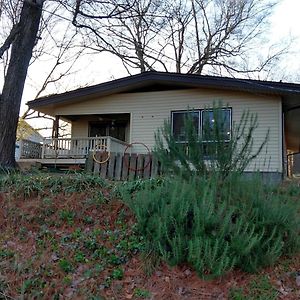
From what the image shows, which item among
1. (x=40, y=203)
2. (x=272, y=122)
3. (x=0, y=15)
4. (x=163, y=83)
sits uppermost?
(x=0, y=15)

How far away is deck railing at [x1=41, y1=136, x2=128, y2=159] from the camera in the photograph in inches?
557

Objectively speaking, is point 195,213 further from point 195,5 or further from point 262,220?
point 195,5

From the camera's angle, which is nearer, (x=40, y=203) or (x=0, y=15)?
(x=40, y=203)

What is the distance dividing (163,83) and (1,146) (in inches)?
262

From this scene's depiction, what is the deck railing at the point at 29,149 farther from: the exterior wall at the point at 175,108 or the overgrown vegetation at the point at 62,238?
the overgrown vegetation at the point at 62,238

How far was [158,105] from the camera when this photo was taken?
557 inches

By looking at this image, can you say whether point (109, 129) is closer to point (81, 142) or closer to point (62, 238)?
point (81, 142)

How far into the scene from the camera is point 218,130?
5.94m

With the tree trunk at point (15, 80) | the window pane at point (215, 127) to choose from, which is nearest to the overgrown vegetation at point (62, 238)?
the window pane at point (215, 127)

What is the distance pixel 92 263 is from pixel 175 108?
957 centimetres

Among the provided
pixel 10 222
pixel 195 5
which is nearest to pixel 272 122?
pixel 10 222

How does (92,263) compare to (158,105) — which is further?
(158,105)

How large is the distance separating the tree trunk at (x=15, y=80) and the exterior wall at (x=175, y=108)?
475 centimetres

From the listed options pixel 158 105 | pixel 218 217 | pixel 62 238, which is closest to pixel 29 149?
pixel 158 105
